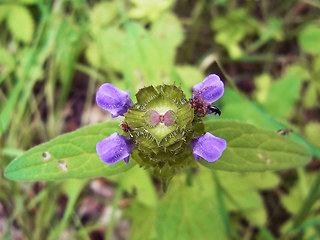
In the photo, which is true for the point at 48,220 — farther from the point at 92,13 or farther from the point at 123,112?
the point at 92,13

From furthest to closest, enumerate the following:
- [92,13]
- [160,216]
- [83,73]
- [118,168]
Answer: [83,73] < [92,13] < [160,216] < [118,168]

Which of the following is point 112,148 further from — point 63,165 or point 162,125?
point 63,165

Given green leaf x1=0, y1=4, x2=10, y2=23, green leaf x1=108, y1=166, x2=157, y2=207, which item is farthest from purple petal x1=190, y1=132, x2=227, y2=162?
green leaf x1=0, y1=4, x2=10, y2=23

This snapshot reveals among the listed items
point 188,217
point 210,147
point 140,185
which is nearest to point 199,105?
point 210,147

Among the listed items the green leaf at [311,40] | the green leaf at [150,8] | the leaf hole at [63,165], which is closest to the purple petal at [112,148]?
the leaf hole at [63,165]

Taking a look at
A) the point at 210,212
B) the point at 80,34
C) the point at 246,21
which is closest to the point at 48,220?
the point at 210,212

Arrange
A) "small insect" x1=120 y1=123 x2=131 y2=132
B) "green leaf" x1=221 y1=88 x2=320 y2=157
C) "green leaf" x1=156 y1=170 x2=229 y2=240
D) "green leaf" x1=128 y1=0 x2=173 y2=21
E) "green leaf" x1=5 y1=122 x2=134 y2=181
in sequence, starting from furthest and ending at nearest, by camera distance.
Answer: "green leaf" x1=128 y1=0 x2=173 y2=21, "green leaf" x1=221 y1=88 x2=320 y2=157, "green leaf" x1=156 y1=170 x2=229 y2=240, "green leaf" x1=5 y1=122 x2=134 y2=181, "small insect" x1=120 y1=123 x2=131 y2=132

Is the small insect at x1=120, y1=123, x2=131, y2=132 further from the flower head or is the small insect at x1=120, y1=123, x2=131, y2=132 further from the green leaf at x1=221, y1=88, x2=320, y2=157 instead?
the green leaf at x1=221, y1=88, x2=320, y2=157
